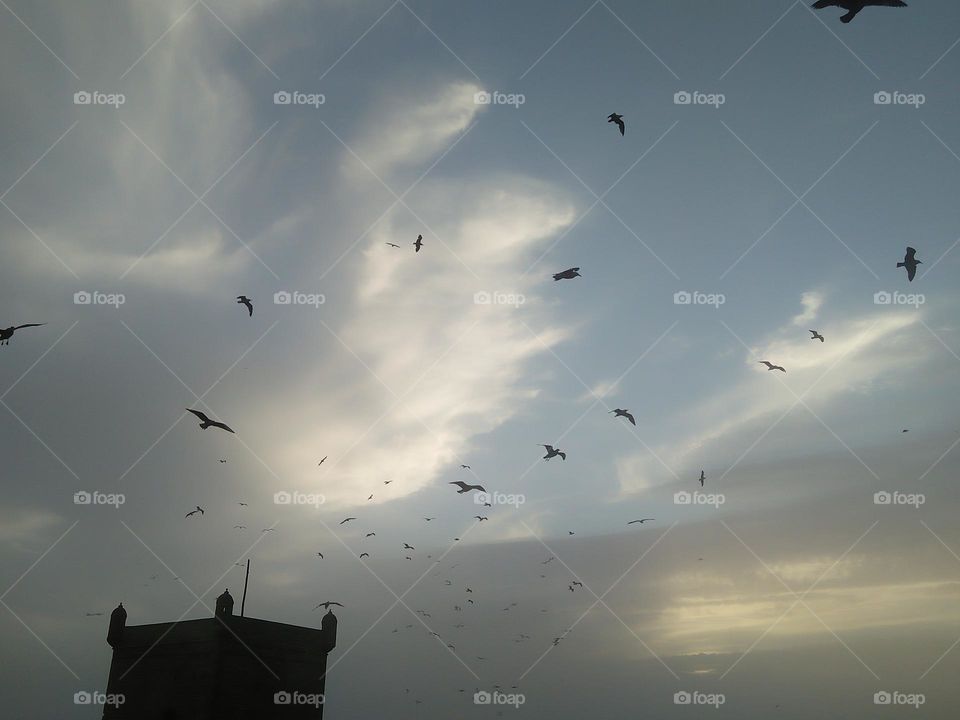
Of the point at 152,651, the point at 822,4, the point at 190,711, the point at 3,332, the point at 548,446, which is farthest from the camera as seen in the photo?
the point at 152,651

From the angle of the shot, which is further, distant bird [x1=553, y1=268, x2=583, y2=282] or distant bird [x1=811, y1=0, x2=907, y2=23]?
distant bird [x1=553, y1=268, x2=583, y2=282]

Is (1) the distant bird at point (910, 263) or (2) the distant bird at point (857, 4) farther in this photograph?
(1) the distant bird at point (910, 263)

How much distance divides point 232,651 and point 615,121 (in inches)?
1354

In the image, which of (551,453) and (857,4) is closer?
(857,4)

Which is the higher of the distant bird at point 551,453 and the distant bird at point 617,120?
the distant bird at point 617,120

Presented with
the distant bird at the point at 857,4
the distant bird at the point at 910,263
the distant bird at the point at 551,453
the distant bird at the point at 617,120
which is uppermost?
the distant bird at the point at 617,120

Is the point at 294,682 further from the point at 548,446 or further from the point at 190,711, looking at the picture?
the point at 548,446

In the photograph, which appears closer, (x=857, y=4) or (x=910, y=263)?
(x=857, y=4)

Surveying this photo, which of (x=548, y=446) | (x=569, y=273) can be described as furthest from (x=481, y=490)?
→ (x=569, y=273)

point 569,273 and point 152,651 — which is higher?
point 569,273

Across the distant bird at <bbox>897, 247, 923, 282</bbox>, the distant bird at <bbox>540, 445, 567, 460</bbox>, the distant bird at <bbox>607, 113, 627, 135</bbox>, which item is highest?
the distant bird at <bbox>607, 113, 627, 135</bbox>

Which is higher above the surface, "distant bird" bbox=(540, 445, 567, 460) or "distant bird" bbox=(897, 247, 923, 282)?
"distant bird" bbox=(897, 247, 923, 282)

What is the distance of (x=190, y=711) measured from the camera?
34312 mm

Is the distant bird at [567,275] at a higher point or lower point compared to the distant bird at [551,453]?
higher
